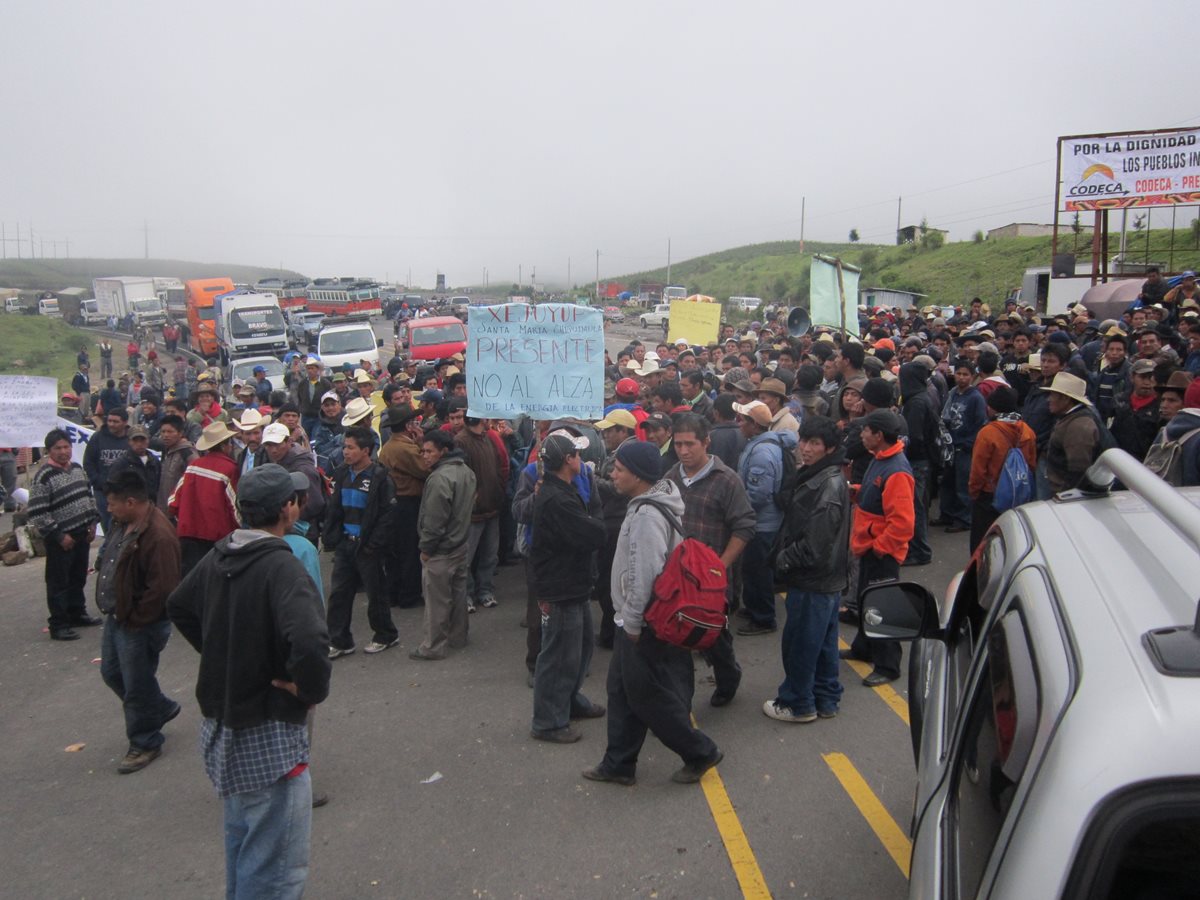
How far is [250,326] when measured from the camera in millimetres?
34062

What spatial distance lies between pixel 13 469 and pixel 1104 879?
56.7 feet

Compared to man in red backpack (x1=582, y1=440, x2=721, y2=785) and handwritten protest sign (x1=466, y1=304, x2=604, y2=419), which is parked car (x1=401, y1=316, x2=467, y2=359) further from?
man in red backpack (x1=582, y1=440, x2=721, y2=785)

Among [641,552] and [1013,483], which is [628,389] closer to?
[1013,483]

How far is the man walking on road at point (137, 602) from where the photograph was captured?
5.12 m

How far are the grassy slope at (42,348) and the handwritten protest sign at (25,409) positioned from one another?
2791 centimetres

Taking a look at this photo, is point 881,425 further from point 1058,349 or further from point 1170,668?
point 1170,668

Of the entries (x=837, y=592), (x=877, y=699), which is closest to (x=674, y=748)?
(x=837, y=592)

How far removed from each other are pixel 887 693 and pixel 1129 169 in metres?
21.9

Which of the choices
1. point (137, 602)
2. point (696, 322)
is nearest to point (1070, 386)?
point (137, 602)

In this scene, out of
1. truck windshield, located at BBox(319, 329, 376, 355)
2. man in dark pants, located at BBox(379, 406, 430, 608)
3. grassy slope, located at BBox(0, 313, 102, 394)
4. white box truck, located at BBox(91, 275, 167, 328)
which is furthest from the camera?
white box truck, located at BBox(91, 275, 167, 328)

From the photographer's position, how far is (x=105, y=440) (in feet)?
31.7

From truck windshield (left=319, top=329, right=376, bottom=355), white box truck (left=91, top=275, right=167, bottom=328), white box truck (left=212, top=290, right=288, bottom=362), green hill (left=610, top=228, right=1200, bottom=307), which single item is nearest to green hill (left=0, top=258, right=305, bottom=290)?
white box truck (left=91, top=275, right=167, bottom=328)

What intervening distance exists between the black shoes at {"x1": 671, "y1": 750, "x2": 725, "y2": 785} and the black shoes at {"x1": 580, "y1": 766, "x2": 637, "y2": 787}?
232 mm

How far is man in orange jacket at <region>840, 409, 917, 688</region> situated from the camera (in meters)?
Result: 5.67
